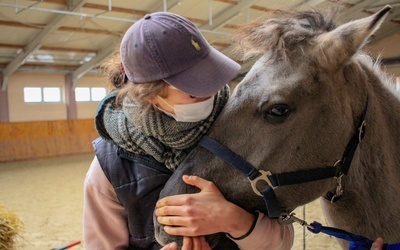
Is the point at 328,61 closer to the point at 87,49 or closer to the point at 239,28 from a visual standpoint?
the point at 239,28

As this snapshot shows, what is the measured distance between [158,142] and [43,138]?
1015cm

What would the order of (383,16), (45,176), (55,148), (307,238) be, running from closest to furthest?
(383,16), (307,238), (45,176), (55,148)

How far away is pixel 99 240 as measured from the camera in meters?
1.27

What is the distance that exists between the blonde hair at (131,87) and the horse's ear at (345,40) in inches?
20.8

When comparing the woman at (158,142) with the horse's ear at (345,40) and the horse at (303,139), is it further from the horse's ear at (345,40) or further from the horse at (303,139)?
the horse's ear at (345,40)

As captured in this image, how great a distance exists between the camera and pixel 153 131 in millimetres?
1211

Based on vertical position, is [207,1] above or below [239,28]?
above

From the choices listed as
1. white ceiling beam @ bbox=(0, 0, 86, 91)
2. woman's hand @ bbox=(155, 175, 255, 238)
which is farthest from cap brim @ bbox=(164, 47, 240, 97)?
white ceiling beam @ bbox=(0, 0, 86, 91)

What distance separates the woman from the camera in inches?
44.6

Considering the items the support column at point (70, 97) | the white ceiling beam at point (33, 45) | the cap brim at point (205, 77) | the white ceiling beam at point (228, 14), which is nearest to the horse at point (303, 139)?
the cap brim at point (205, 77)

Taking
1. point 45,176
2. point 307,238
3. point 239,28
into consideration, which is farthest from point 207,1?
point 239,28

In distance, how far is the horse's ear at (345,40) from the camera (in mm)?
1101

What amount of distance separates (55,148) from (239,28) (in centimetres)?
1009

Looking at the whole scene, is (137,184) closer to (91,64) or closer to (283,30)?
(283,30)
